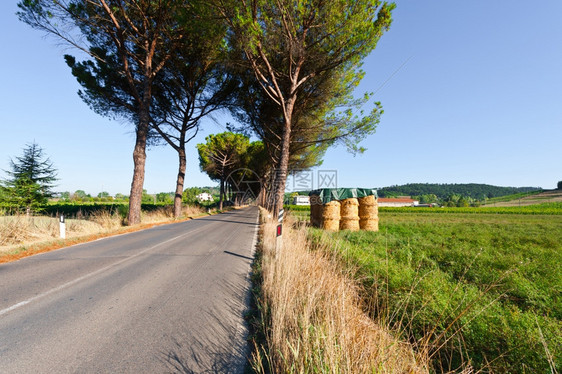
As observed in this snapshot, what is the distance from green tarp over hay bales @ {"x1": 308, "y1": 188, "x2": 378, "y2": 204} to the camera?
1149cm

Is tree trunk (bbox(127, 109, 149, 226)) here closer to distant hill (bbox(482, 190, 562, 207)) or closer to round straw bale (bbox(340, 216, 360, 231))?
round straw bale (bbox(340, 216, 360, 231))

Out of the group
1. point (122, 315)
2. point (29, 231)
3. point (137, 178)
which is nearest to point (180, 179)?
point (137, 178)

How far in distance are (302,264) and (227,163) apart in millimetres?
30058

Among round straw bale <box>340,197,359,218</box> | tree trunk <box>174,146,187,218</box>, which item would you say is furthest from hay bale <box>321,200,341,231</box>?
tree trunk <box>174,146,187,218</box>

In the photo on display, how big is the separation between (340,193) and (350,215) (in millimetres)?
1213

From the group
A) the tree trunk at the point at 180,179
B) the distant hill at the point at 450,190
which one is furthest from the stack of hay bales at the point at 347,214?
the distant hill at the point at 450,190

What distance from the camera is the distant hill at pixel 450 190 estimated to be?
139500 millimetres

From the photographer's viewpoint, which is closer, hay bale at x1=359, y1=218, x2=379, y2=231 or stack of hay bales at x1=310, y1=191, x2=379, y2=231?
stack of hay bales at x1=310, y1=191, x2=379, y2=231

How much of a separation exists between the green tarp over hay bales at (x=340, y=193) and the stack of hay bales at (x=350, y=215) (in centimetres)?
30

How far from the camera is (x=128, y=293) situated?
3646 millimetres

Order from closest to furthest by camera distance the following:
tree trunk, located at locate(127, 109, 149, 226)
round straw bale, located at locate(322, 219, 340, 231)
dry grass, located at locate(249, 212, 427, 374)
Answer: dry grass, located at locate(249, 212, 427, 374) < round straw bale, located at locate(322, 219, 340, 231) < tree trunk, located at locate(127, 109, 149, 226)

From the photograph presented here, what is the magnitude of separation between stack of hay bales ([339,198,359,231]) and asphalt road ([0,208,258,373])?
717 centimetres

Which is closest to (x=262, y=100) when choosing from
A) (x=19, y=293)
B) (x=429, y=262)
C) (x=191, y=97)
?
(x=191, y=97)

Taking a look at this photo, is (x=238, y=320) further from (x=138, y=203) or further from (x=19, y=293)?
(x=138, y=203)
